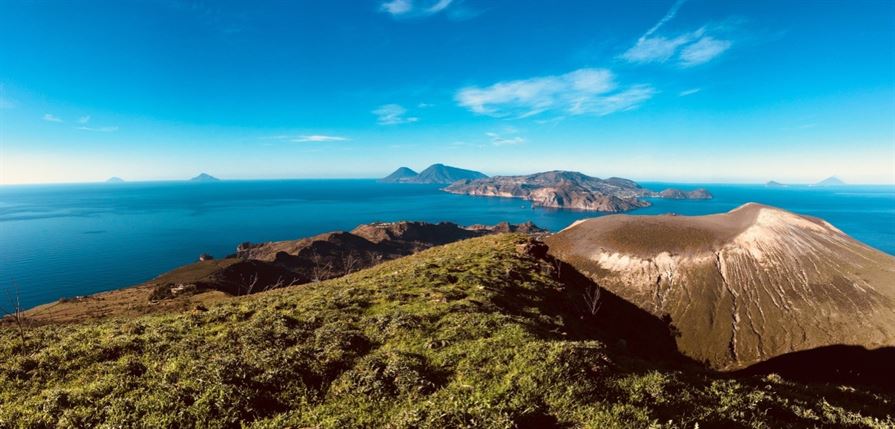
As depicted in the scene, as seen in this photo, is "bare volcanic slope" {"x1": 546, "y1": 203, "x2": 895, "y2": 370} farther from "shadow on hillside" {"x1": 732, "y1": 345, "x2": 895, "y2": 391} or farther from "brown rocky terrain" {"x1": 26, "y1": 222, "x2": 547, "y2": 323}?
"brown rocky terrain" {"x1": 26, "y1": 222, "x2": 547, "y2": 323}

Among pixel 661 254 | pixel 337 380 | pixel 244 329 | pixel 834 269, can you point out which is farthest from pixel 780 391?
pixel 834 269

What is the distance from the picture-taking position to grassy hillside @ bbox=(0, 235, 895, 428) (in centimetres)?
1143

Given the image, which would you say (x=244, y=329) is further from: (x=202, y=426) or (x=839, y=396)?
(x=839, y=396)

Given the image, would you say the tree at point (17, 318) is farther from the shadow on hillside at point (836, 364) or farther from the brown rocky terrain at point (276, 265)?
the shadow on hillside at point (836, 364)

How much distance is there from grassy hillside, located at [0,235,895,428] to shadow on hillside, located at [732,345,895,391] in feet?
168

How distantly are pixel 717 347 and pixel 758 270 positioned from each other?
2430 centimetres

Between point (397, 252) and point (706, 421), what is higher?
point (706, 421)

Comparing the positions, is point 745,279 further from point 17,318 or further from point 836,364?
point 17,318

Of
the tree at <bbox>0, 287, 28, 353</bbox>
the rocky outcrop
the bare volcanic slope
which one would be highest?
the tree at <bbox>0, 287, 28, 353</bbox>

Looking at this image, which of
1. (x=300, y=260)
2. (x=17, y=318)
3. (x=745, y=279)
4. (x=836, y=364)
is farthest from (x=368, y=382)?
(x=300, y=260)

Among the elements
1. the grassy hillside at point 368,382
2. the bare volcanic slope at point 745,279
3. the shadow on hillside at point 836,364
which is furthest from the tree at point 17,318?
the bare volcanic slope at point 745,279

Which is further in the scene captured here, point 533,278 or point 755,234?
point 755,234

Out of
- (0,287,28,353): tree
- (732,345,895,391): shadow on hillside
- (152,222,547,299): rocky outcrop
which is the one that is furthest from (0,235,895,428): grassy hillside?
(152,222,547,299): rocky outcrop

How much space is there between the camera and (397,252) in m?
189
